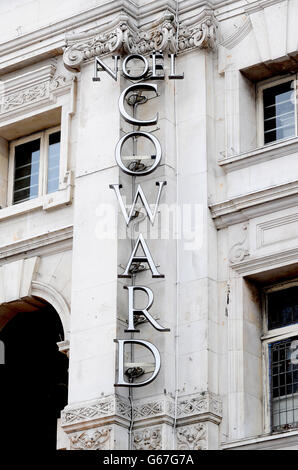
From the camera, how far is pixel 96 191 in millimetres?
27078

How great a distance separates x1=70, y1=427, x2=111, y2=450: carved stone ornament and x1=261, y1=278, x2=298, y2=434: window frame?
269cm

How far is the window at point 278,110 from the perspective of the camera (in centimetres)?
2717

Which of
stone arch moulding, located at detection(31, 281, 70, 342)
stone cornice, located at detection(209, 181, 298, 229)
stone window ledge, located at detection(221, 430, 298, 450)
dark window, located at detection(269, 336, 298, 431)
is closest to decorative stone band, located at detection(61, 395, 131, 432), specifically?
stone window ledge, located at detection(221, 430, 298, 450)

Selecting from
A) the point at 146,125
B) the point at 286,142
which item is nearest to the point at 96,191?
the point at 146,125

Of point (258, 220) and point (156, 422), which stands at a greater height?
point (258, 220)

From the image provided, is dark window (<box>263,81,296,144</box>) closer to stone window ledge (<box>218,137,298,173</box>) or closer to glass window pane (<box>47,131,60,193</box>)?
stone window ledge (<box>218,137,298,173</box>)

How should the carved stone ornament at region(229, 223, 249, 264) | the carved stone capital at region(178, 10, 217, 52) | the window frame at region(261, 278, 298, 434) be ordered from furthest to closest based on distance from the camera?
the carved stone capital at region(178, 10, 217, 52) < the carved stone ornament at region(229, 223, 249, 264) < the window frame at region(261, 278, 298, 434)

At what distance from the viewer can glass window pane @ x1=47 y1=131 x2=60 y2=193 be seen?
29.4 m

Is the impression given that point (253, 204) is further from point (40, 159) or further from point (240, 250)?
point (40, 159)
